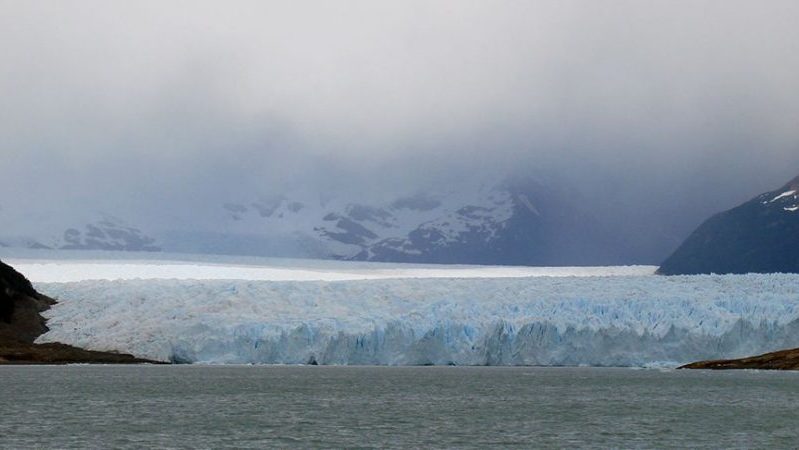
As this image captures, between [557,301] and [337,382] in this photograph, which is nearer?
[337,382]

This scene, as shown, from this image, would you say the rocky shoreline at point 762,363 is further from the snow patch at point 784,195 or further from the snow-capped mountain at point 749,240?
the snow patch at point 784,195

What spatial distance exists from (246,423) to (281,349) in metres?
26.6

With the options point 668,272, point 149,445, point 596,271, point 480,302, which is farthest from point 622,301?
point 668,272

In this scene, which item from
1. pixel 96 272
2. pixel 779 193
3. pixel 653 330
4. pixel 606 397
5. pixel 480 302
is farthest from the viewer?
pixel 779 193

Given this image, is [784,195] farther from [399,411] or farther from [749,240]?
[399,411]

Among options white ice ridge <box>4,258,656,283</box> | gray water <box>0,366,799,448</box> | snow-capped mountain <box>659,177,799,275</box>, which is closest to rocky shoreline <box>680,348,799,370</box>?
gray water <box>0,366,799,448</box>

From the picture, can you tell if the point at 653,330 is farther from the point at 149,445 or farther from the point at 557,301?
the point at 149,445

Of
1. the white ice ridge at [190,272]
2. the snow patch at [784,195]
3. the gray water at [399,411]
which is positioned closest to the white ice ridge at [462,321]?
the gray water at [399,411]

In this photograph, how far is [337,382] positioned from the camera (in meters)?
53.1

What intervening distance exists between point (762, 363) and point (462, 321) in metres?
15.2

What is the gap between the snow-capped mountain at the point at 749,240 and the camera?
15025 cm

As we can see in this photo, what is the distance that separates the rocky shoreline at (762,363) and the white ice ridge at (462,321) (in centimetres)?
52

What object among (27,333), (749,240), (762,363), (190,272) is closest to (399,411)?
(762,363)

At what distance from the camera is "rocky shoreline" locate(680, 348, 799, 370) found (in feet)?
189
